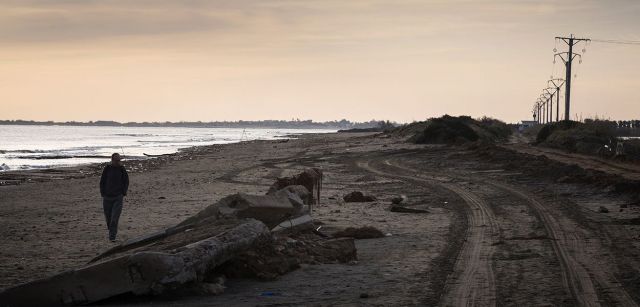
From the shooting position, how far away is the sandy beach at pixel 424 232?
1005 cm

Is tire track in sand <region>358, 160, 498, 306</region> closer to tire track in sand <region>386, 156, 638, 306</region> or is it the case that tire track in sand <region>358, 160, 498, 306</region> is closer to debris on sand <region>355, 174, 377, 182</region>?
tire track in sand <region>386, 156, 638, 306</region>

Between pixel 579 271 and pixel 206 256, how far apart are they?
4.98 metres

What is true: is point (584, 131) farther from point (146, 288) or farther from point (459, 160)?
point (146, 288)

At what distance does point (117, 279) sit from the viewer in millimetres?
9766

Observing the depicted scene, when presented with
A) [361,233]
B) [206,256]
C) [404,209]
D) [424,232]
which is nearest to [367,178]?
[404,209]

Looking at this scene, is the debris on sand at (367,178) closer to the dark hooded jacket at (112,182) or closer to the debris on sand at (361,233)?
the debris on sand at (361,233)

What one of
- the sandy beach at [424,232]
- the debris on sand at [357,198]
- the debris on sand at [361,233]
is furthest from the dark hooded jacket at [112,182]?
the debris on sand at [357,198]

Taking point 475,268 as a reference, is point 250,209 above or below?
above

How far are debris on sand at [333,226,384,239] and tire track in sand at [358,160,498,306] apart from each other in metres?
1.70

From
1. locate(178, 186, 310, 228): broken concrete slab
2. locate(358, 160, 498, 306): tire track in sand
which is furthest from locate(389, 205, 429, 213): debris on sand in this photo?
locate(178, 186, 310, 228): broken concrete slab

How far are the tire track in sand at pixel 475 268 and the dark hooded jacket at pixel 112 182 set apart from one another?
6.81m

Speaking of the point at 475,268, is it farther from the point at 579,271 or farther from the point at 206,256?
the point at 206,256

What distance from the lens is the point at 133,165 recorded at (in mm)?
46906

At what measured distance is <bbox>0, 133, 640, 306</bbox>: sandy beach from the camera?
33.0 ft
